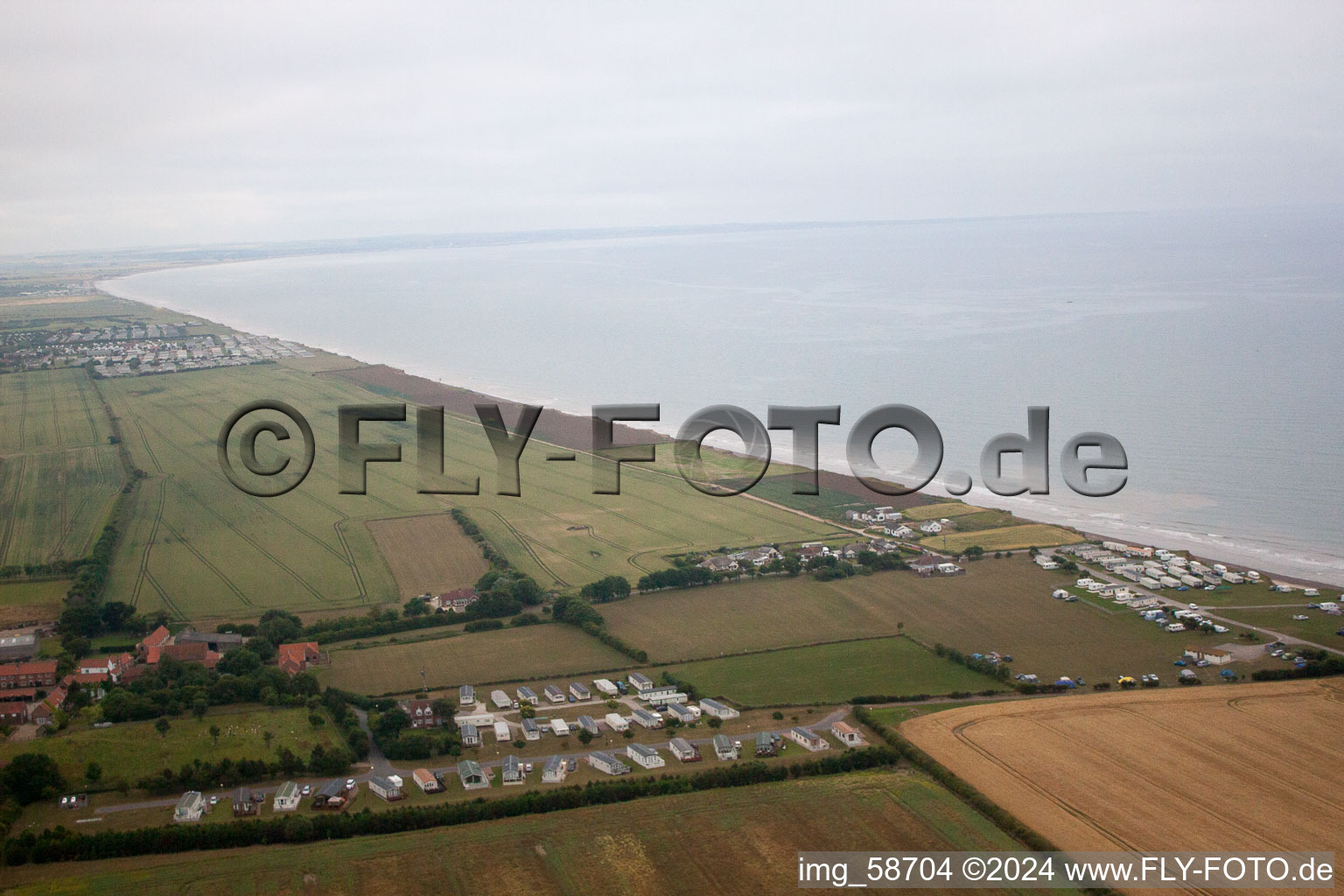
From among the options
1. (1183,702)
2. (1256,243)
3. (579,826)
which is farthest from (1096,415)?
(1256,243)

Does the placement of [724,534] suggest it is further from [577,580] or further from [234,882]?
[234,882]

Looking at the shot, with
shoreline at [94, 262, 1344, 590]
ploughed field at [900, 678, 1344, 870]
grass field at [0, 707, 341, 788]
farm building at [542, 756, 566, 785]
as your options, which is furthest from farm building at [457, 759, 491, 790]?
shoreline at [94, 262, 1344, 590]

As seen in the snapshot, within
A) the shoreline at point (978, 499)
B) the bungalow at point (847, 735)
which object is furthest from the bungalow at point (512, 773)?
the shoreline at point (978, 499)

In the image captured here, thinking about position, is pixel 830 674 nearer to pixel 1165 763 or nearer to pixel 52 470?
pixel 1165 763

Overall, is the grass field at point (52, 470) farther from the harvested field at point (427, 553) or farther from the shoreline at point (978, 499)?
the shoreline at point (978, 499)

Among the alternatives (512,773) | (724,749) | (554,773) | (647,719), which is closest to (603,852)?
(554,773)

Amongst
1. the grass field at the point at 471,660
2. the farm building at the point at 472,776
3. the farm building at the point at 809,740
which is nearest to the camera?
the farm building at the point at 472,776
